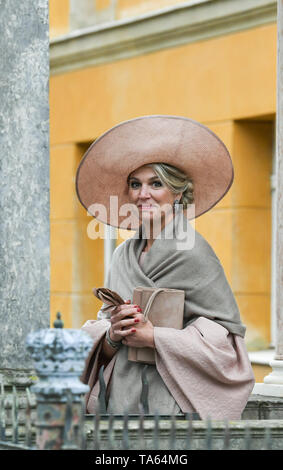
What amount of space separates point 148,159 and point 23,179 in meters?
0.51

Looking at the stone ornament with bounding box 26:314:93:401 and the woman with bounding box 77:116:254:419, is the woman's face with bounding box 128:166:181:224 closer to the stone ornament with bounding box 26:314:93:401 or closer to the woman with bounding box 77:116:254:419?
the woman with bounding box 77:116:254:419

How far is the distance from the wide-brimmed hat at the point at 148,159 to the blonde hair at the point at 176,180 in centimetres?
2

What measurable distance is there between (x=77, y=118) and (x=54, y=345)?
8.11m

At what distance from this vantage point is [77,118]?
444 inches

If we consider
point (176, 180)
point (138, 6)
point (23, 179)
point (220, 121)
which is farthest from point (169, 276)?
point (138, 6)

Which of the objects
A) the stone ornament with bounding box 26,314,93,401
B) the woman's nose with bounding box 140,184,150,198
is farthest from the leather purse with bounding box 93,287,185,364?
the stone ornament with bounding box 26,314,93,401

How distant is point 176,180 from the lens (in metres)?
4.82

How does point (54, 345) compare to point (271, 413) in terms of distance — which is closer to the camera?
point (54, 345)

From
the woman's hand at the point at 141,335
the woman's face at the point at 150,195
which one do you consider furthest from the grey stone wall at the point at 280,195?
the woman's hand at the point at 141,335

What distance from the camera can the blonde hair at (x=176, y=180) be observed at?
4.78m

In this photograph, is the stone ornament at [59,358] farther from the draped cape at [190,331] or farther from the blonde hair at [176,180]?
the blonde hair at [176,180]
